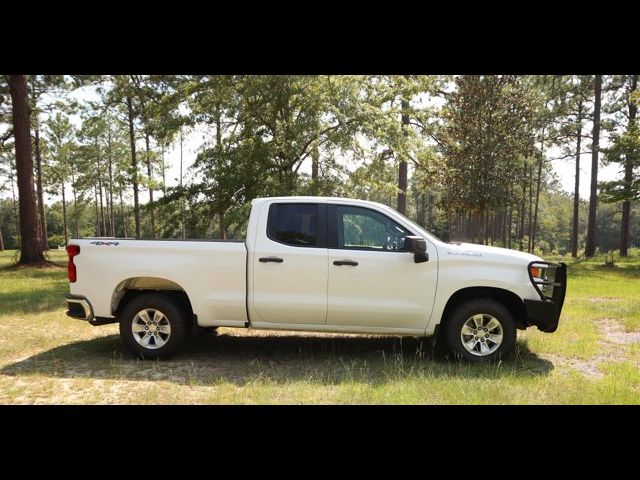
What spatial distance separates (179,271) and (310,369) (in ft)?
6.57

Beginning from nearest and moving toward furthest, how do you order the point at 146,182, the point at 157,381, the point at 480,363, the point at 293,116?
1. the point at 157,381
2. the point at 480,363
3. the point at 293,116
4. the point at 146,182

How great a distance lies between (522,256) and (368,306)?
6.55 feet

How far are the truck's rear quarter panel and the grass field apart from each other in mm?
730

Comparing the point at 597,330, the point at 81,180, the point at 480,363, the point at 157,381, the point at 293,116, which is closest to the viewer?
the point at 157,381

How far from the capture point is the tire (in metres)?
5.50

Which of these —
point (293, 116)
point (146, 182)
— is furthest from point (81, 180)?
point (293, 116)

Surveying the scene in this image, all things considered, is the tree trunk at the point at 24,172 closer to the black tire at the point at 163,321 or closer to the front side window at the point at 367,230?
the black tire at the point at 163,321

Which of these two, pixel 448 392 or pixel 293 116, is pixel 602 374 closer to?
pixel 448 392

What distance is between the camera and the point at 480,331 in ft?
18.3

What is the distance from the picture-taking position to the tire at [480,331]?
18.1 feet

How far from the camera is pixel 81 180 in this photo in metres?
41.2

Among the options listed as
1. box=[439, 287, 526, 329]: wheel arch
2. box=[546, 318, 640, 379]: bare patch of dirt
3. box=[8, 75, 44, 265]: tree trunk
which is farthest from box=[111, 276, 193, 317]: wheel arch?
box=[8, 75, 44, 265]: tree trunk

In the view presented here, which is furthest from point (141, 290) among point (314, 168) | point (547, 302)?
point (314, 168)

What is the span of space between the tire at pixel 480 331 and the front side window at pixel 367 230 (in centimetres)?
110
